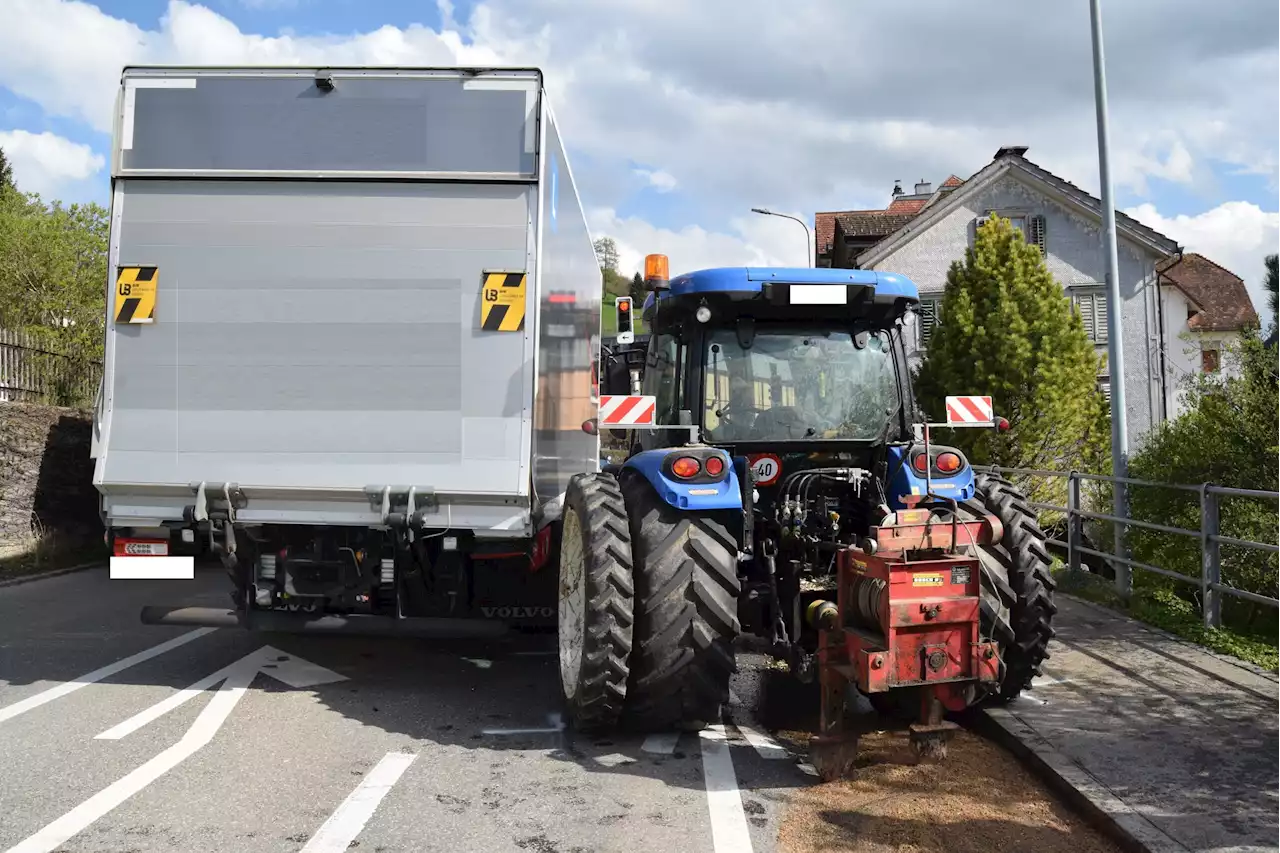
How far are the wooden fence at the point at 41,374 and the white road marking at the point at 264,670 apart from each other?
31.2 feet

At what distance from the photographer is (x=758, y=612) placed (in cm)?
575

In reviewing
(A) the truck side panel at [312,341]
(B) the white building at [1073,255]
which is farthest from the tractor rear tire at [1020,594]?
(B) the white building at [1073,255]

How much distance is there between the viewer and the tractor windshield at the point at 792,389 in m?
6.17

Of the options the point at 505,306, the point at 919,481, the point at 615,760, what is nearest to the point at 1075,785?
the point at 919,481

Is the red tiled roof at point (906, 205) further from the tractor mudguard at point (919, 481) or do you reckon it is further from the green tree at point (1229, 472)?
the tractor mudguard at point (919, 481)

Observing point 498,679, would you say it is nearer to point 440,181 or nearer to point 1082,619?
point 440,181

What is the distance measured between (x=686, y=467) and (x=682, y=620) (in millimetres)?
775

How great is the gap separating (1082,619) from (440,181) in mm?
6037

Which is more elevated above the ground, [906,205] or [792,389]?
[906,205]

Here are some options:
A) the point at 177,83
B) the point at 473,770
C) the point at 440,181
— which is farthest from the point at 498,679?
the point at 177,83

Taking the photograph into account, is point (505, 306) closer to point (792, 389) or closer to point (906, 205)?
point (792, 389)

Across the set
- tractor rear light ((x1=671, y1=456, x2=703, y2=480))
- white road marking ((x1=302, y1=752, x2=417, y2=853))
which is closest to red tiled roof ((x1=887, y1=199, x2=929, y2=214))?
tractor rear light ((x1=671, y1=456, x2=703, y2=480))

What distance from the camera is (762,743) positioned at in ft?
18.3

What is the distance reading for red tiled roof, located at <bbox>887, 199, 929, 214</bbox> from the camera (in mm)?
47103
